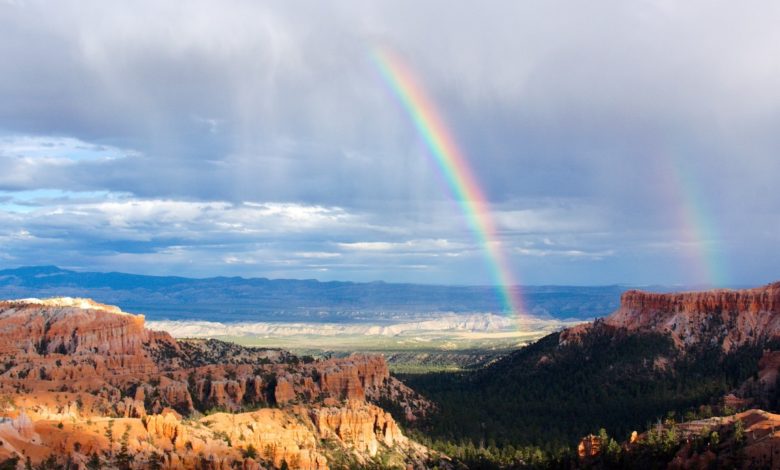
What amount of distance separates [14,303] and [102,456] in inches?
4908

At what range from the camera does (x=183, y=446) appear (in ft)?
309

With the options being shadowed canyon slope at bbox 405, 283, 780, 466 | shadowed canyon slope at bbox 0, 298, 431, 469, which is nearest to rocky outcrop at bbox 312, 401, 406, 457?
shadowed canyon slope at bbox 0, 298, 431, 469

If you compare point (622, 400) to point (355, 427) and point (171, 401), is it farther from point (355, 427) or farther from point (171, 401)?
point (171, 401)

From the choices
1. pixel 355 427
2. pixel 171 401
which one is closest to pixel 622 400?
pixel 355 427

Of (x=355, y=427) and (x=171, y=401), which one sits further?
(x=171, y=401)

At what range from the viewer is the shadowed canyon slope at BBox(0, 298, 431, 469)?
91125 millimetres

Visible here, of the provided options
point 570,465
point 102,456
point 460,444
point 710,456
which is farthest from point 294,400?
point 710,456

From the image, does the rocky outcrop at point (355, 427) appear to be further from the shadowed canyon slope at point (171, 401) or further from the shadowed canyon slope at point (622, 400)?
the shadowed canyon slope at point (622, 400)

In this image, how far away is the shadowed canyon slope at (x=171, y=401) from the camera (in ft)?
299

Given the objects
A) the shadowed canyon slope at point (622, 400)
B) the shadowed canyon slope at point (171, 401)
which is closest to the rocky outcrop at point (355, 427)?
the shadowed canyon slope at point (171, 401)

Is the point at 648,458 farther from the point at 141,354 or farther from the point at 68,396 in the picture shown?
the point at 141,354

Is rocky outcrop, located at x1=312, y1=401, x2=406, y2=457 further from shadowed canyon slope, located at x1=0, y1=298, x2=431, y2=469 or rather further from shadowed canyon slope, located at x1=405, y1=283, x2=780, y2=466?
shadowed canyon slope, located at x1=405, y1=283, x2=780, y2=466

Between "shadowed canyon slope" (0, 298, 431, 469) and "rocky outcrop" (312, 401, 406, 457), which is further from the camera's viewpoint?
"rocky outcrop" (312, 401, 406, 457)

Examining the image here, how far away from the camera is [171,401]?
132m
